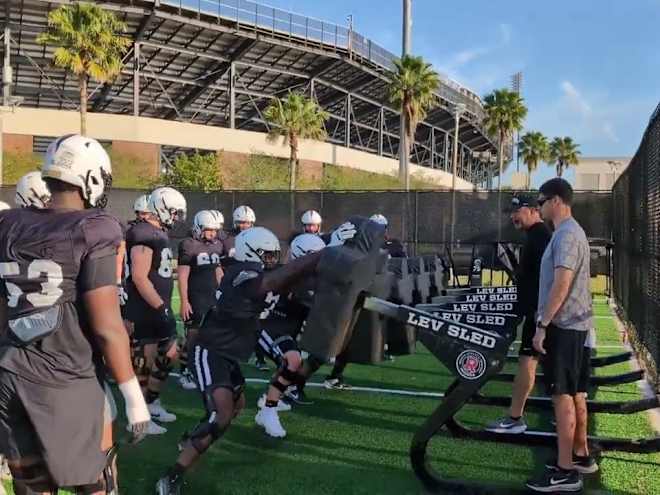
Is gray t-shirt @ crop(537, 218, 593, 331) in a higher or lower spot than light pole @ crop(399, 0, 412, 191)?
lower

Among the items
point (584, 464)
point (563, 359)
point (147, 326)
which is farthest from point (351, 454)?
point (147, 326)

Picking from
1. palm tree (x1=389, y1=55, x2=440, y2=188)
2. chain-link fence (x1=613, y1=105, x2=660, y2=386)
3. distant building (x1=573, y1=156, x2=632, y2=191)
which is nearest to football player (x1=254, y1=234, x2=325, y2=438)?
chain-link fence (x1=613, y1=105, x2=660, y2=386)

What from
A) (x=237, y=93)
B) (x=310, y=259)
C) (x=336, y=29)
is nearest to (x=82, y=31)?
(x=237, y=93)

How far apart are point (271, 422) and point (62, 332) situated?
370cm

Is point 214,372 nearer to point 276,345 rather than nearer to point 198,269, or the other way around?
point 276,345

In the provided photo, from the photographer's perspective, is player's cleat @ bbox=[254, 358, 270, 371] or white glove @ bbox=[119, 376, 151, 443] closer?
white glove @ bbox=[119, 376, 151, 443]

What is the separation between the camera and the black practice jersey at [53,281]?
274 centimetres

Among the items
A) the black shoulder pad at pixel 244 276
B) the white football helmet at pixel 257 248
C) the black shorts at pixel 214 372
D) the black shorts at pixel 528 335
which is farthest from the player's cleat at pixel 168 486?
the black shorts at pixel 528 335

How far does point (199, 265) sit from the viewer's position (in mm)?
8094

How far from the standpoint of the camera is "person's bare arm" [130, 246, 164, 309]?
6484mm

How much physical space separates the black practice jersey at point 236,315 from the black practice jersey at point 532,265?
2.31m

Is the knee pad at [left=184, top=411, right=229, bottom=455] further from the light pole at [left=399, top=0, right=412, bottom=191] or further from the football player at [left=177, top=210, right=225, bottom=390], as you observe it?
the light pole at [left=399, top=0, right=412, bottom=191]

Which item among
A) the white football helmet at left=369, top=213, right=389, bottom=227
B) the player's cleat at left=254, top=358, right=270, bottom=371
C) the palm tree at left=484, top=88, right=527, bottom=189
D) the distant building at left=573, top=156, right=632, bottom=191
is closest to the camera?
the white football helmet at left=369, top=213, right=389, bottom=227

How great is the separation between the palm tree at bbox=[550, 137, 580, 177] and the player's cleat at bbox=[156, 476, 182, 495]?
7464cm
